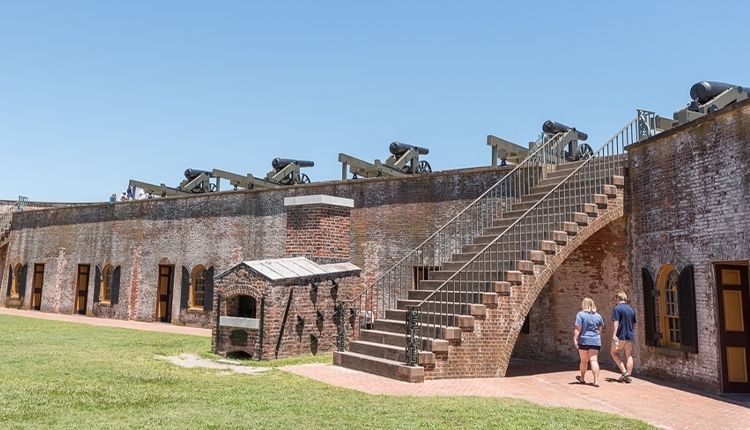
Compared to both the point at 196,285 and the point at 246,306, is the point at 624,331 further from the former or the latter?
the point at 196,285

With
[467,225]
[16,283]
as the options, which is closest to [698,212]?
[467,225]

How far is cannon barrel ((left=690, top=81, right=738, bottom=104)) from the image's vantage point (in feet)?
37.4

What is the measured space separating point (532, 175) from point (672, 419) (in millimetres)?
7425

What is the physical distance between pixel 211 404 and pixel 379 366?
318 cm

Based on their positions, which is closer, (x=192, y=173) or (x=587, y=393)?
(x=587, y=393)

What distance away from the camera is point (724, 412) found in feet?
24.8

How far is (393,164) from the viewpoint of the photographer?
1817cm

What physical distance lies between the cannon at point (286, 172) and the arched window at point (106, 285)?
8502mm

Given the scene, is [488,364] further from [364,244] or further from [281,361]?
[364,244]

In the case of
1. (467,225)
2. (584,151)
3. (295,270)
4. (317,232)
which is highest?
(584,151)

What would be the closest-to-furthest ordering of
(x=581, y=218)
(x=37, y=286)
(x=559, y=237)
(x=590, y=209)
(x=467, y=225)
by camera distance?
(x=559, y=237) < (x=581, y=218) < (x=590, y=209) < (x=467, y=225) < (x=37, y=286)

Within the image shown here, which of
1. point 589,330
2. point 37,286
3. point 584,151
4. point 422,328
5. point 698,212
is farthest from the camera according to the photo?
point 37,286

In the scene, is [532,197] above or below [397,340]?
above

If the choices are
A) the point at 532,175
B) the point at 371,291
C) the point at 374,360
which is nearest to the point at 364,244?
the point at 371,291
